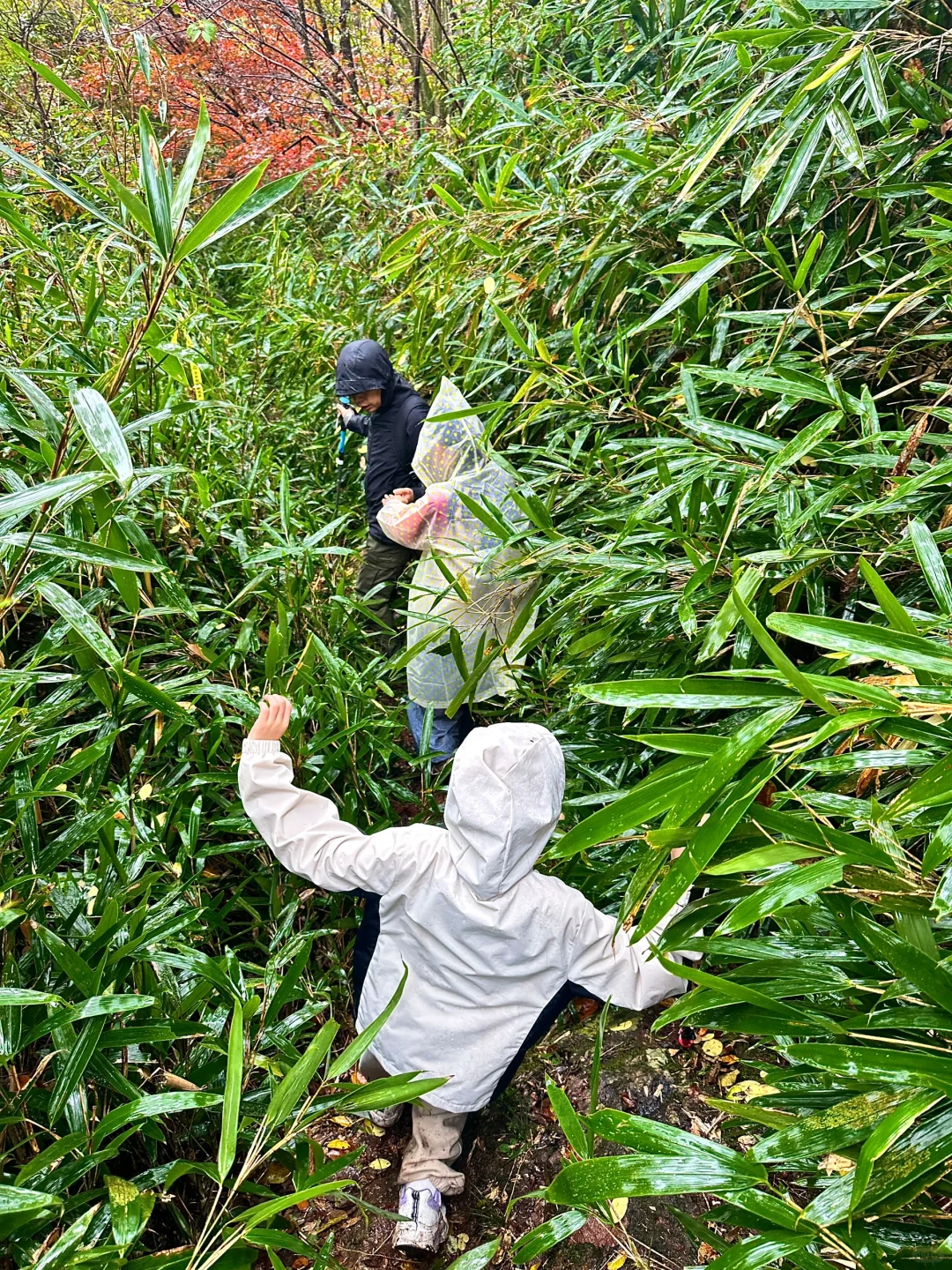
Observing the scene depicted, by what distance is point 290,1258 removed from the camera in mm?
1901

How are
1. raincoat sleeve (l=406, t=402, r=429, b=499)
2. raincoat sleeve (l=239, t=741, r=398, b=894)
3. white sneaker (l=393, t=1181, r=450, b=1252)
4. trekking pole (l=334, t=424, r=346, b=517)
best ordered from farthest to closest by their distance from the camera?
trekking pole (l=334, t=424, r=346, b=517) < raincoat sleeve (l=406, t=402, r=429, b=499) < white sneaker (l=393, t=1181, r=450, b=1252) < raincoat sleeve (l=239, t=741, r=398, b=894)

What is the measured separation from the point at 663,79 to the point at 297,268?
2.49 m

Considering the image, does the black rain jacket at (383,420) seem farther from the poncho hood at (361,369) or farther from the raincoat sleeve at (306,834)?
the raincoat sleeve at (306,834)

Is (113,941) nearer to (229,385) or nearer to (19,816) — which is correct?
(19,816)

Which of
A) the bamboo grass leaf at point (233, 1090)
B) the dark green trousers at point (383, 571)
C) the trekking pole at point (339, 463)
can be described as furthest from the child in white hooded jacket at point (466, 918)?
the trekking pole at point (339, 463)

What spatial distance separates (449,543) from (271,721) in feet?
4.03

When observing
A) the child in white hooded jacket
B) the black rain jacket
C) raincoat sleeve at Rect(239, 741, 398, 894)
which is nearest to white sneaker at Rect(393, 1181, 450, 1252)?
the child in white hooded jacket

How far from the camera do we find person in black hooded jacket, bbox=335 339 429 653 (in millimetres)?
3385

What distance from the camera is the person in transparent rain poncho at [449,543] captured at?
9.03 ft

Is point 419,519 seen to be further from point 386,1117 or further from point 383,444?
point 386,1117

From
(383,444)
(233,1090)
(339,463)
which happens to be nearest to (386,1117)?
(233,1090)

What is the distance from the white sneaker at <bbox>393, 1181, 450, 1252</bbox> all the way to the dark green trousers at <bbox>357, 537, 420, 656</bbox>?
198cm

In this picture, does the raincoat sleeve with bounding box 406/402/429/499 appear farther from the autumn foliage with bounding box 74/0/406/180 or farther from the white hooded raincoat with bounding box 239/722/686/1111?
the autumn foliage with bounding box 74/0/406/180

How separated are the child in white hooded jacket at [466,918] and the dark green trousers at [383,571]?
1726mm
